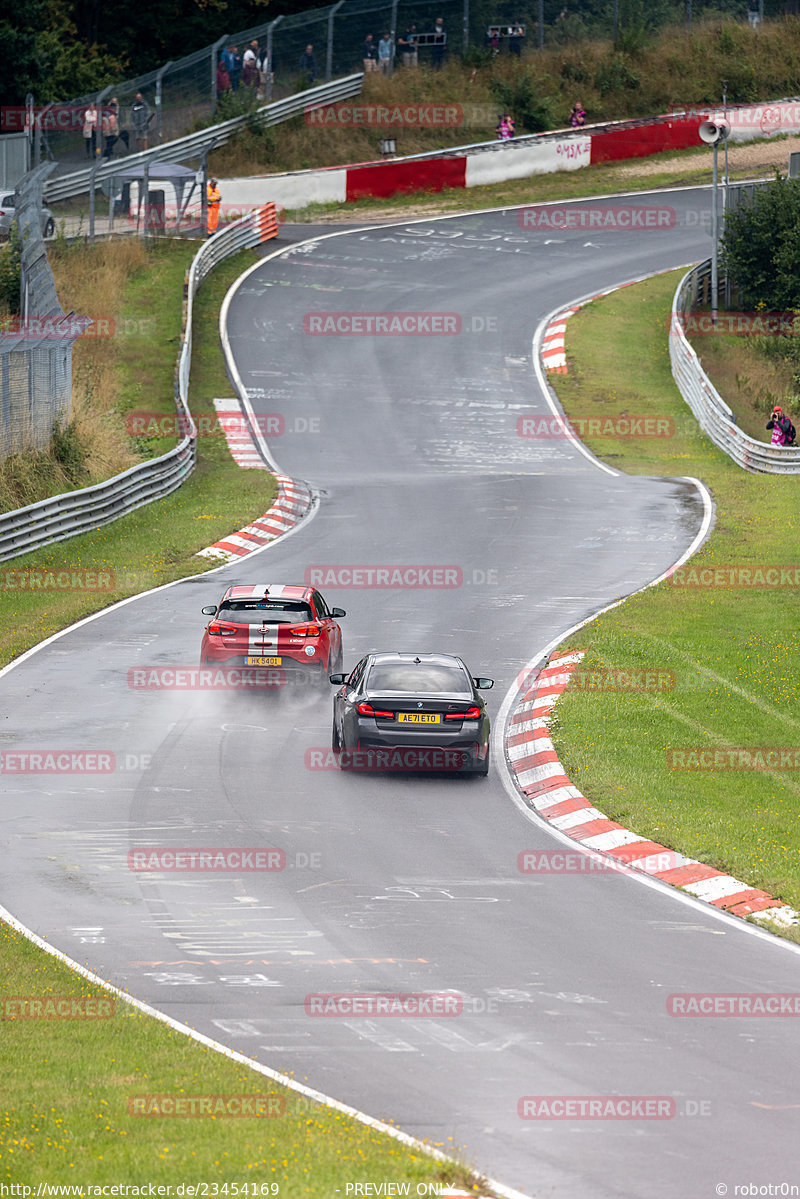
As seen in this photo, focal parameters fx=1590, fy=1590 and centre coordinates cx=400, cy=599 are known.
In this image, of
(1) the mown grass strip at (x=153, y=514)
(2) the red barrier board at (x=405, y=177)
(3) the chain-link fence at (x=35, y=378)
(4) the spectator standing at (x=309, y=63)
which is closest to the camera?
(1) the mown grass strip at (x=153, y=514)

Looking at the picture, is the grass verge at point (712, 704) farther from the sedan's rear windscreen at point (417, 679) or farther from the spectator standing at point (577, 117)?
the spectator standing at point (577, 117)

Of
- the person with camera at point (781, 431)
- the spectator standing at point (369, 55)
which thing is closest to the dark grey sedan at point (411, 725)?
the person with camera at point (781, 431)

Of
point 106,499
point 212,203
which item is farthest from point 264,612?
point 212,203

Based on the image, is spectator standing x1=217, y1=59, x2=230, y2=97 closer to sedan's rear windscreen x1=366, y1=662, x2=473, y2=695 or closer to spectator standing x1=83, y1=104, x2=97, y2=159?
spectator standing x1=83, y1=104, x2=97, y2=159

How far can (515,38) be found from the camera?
236 ft

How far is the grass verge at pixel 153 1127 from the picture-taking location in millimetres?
7906

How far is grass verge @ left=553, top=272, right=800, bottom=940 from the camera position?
51.4 ft

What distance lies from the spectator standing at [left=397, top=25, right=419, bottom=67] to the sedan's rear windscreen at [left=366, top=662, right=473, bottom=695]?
5531 cm

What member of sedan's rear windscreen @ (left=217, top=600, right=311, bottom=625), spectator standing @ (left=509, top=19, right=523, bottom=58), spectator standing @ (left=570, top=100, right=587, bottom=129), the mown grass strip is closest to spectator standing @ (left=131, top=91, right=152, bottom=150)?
the mown grass strip

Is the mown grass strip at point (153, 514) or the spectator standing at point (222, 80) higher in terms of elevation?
the spectator standing at point (222, 80)

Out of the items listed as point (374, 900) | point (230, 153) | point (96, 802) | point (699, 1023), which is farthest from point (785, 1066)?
point (230, 153)

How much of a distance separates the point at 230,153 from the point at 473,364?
20.0 meters

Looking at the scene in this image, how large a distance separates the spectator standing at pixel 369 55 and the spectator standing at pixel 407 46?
1459 mm

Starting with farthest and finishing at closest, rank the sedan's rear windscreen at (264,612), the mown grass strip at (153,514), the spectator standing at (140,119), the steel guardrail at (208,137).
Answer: the spectator standing at (140,119) → the steel guardrail at (208,137) → the mown grass strip at (153,514) → the sedan's rear windscreen at (264,612)
